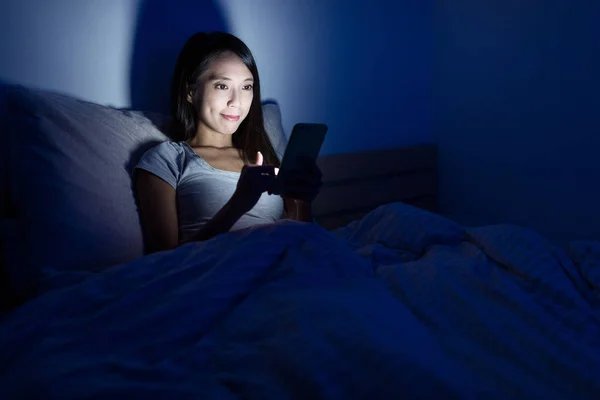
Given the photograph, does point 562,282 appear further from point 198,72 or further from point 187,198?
point 198,72

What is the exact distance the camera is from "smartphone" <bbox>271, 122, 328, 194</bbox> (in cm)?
112

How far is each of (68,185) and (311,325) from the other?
0.78 metres

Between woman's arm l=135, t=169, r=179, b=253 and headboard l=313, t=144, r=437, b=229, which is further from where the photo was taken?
headboard l=313, t=144, r=437, b=229

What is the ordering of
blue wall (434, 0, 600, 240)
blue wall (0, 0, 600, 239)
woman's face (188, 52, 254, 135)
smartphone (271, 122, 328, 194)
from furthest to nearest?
blue wall (434, 0, 600, 240) < blue wall (0, 0, 600, 239) < woman's face (188, 52, 254, 135) < smartphone (271, 122, 328, 194)

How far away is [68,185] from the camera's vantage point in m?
1.27

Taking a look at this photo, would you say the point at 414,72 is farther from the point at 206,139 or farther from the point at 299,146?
the point at 299,146

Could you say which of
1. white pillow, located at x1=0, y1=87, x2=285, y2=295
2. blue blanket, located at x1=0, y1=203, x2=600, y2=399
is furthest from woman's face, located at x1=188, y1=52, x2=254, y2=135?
blue blanket, located at x1=0, y1=203, x2=600, y2=399

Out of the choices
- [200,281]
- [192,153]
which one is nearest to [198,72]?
[192,153]

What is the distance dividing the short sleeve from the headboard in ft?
2.28

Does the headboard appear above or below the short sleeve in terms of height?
below

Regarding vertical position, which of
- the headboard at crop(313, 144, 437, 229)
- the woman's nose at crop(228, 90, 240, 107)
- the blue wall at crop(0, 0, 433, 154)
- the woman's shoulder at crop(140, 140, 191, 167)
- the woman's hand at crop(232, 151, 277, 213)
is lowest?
the headboard at crop(313, 144, 437, 229)

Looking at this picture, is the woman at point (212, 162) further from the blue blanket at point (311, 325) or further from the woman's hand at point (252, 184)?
the blue blanket at point (311, 325)

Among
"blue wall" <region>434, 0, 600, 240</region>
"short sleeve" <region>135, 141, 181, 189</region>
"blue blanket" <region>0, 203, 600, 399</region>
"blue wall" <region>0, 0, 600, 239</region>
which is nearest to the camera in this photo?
"blue blanket" <region>0, 203, 600, 399</region>

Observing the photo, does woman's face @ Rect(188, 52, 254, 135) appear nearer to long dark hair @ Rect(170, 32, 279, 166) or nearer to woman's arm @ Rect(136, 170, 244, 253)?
long dark hair @ Rect(170, 32, 279, 166)
